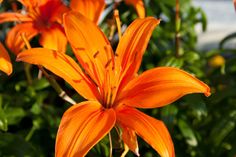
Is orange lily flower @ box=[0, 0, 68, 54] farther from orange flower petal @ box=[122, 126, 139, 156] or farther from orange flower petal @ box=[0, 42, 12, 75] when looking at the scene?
orange flower petal @ box=[122, 126, 139, 156]

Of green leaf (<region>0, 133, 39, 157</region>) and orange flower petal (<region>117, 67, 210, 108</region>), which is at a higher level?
orange flower petal (<region>117, 67, 210, 108</region>)

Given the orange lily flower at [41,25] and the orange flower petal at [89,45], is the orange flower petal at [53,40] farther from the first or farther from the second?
the orange flower petal at [89,45]

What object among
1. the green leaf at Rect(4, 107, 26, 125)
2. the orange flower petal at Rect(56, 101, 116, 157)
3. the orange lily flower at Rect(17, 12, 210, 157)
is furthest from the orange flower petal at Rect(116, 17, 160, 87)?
the green leaf at Rect(4, 107, 26, 125)

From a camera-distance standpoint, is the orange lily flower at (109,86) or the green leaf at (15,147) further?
the green leaf at (15,147)

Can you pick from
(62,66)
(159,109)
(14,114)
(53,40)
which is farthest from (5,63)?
(159,109)

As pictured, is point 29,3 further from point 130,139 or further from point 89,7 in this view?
point 130,139

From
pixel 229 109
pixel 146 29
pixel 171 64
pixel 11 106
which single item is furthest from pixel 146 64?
pixel 146 29

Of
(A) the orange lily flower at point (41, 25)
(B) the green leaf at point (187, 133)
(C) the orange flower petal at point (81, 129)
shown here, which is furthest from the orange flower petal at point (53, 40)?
(B) the green leaf at point (187, 133)

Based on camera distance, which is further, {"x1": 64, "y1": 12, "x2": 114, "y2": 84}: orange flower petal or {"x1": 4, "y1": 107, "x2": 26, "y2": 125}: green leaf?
{"x1": 4, "y1": 107, "x2": 26, "y2": 125}: green leaf
